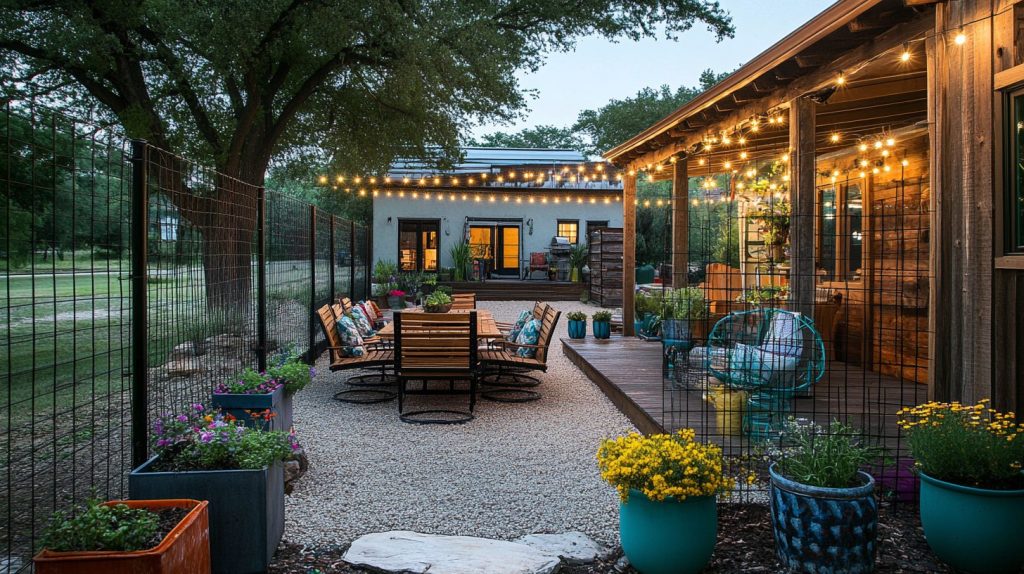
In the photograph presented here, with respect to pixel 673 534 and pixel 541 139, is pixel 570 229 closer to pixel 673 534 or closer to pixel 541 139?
pixel 673 534

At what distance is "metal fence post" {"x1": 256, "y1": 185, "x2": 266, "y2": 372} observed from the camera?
19.3 feet

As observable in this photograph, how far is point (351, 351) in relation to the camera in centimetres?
744

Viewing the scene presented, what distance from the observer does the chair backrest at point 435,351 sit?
21.3ft

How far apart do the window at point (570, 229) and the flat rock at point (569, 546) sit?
1959 cm

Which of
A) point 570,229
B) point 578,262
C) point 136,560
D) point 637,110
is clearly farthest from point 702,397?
point 637,110

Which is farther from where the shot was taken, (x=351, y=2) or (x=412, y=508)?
(x=351, y=2)

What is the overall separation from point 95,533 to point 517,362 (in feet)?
16.2

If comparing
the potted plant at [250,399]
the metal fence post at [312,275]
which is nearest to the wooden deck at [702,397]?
the potted plant at [250,399]

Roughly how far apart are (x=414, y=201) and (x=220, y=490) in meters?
19.4

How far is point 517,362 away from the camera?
7.09 meters

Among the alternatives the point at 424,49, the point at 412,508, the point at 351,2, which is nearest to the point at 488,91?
the point at 424,49

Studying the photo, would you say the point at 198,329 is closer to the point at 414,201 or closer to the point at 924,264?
the point at 924,264

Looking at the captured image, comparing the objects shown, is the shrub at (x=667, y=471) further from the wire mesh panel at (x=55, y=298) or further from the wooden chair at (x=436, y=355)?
the wooden chair at (x=436, y=355)

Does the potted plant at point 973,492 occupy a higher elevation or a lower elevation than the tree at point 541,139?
lower
